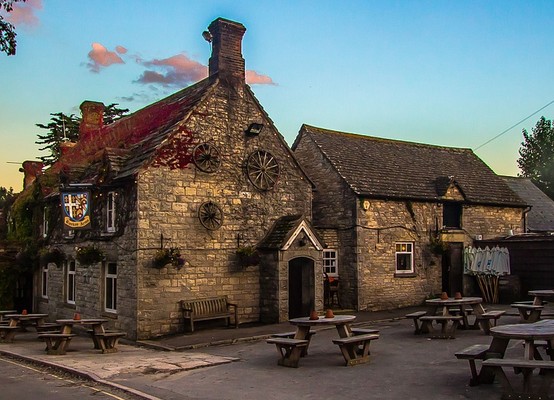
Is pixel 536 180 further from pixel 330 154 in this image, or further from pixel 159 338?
pixel 159 338

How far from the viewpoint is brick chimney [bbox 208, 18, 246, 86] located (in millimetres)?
20031

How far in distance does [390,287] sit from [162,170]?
34.8 feet

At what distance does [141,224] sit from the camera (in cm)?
1708

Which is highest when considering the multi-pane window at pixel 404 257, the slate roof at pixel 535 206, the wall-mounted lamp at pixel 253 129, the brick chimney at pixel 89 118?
the brick chimney at pixel 89 118

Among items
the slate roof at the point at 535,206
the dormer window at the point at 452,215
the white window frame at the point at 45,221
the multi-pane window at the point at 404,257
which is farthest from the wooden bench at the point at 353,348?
the slate roof at the point at 535,206

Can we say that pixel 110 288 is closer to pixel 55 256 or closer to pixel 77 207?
pixel 77 207

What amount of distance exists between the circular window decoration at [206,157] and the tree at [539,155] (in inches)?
2168

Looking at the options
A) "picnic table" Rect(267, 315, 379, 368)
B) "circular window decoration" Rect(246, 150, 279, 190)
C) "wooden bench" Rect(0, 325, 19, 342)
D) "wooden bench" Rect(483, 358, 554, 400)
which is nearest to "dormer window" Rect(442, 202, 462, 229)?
"circular window decoration" Rect(246, 150, 279, 190)

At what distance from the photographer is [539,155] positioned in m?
67.1

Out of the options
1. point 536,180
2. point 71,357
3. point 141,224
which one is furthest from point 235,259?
point 536,180

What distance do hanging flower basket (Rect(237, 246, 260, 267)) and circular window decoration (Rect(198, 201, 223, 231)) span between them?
1115 millimetres

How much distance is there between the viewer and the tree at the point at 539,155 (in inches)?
2562

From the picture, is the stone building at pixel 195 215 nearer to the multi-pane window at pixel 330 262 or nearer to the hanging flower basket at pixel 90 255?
the hanging flower basket at pixel 90 255

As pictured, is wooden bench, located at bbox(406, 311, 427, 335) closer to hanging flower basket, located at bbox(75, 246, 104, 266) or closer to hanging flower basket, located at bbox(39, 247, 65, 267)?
hanging flower basket, located at bbox(75, 246, 104, 266)
